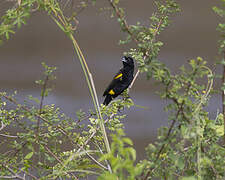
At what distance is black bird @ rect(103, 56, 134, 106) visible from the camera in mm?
1698

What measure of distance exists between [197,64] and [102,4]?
1.44 meters

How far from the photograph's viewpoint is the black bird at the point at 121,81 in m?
1.70

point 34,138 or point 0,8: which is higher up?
point 0,8

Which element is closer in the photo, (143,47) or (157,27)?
(143,47)

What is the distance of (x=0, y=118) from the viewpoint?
93cm

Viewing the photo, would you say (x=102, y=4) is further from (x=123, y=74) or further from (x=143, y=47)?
(x=143, y=47)

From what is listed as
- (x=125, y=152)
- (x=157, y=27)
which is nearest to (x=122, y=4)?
Answer: (x=157, y=27)

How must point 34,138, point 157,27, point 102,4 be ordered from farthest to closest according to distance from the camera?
point 102,4, point 157,27, point 34,138

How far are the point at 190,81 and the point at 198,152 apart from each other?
0.12 meters

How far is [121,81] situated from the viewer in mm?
1739

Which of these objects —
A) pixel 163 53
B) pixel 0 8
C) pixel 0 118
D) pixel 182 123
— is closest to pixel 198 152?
pixel 182 123

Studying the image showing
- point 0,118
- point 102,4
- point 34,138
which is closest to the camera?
point 34,138

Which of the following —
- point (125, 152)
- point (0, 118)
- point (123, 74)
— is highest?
point (125, 152)

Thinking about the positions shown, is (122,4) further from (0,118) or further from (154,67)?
(154,67)
